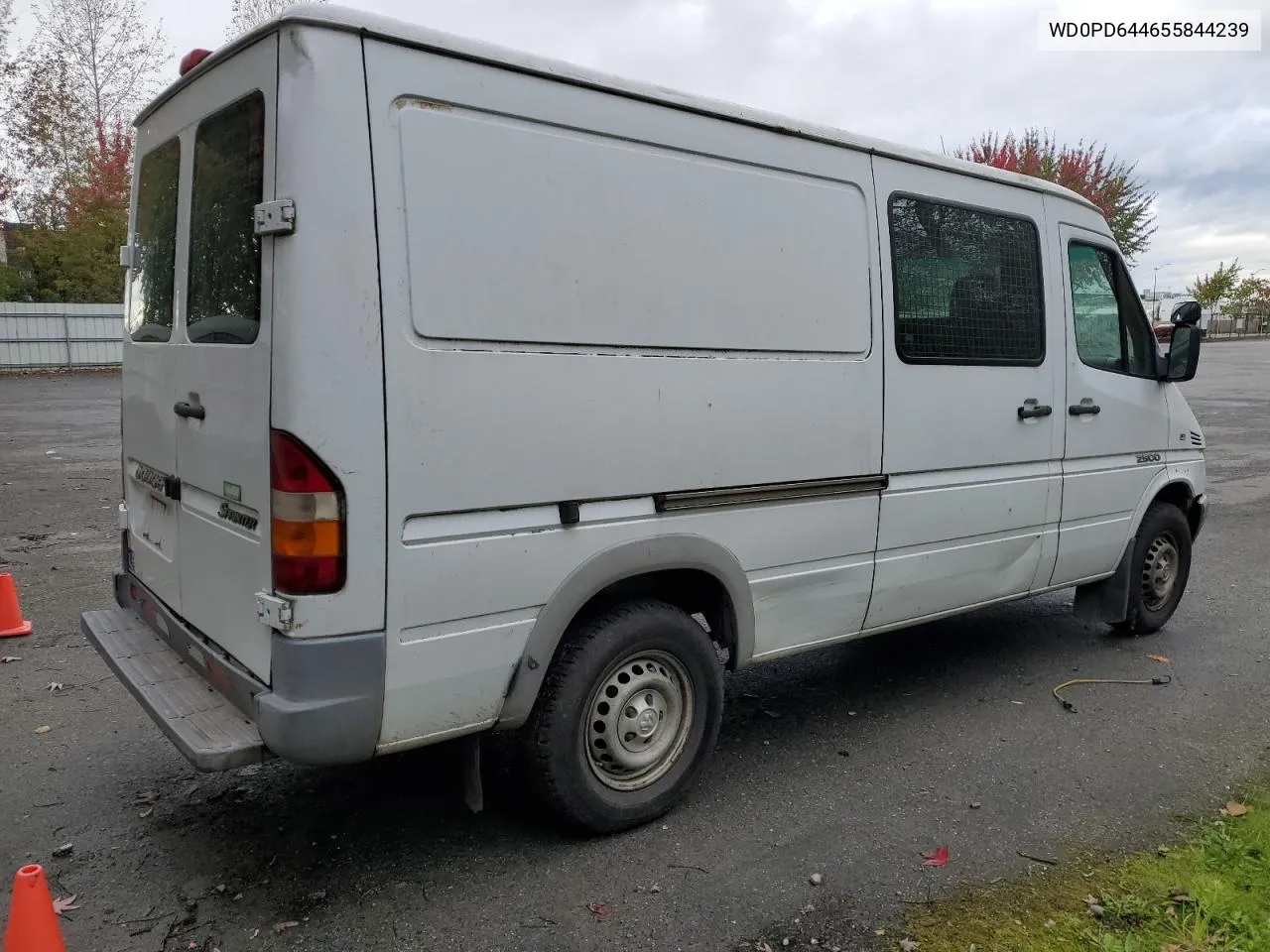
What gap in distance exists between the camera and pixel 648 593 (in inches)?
144

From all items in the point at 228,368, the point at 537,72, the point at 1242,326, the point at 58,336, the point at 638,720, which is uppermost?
the point at 1242,326

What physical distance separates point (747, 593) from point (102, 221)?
109ft

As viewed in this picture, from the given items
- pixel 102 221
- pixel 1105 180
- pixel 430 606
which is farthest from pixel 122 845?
pixel 1105 180

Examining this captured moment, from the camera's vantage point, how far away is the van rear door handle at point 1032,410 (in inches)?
186

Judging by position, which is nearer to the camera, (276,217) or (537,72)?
(276,217)

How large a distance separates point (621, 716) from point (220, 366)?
69.6 inches

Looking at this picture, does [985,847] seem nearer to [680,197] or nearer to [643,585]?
[643,585]

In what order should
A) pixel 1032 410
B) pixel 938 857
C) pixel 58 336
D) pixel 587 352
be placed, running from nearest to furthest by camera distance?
pixel 587 352 → pixel 938 857 → pixel 1032 410 → pixel 58 336

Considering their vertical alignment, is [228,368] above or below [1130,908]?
above

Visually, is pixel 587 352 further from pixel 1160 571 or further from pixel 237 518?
pixel 1160 571

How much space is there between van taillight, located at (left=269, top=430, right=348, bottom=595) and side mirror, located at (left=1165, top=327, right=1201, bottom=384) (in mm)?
4741

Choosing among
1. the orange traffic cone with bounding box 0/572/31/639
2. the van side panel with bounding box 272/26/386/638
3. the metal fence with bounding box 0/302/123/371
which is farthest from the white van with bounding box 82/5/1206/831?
the metal fence with bounding box 0/302/123/371

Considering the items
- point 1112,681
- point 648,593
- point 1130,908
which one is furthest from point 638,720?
point 1112,681

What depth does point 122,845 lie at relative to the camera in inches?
134
